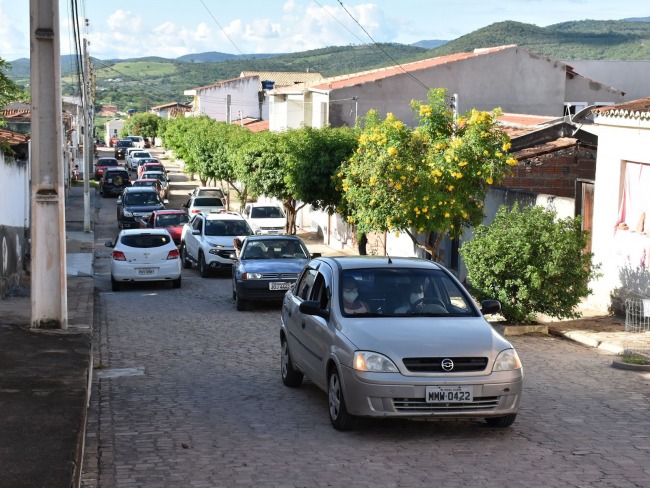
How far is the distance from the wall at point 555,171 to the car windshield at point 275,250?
19.2 ft

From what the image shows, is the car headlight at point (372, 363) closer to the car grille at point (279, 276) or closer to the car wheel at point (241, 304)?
the car grille at point (279, 276)

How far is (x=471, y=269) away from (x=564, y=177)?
8.27 meters

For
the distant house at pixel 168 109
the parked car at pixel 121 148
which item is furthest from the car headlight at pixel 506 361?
the distant house at pixel 168 109

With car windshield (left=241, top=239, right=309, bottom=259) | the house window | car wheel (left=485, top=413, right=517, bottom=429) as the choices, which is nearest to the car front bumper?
car wheel (left=485, top=413, right=517, bottom=429)

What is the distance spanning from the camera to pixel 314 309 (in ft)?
34.0

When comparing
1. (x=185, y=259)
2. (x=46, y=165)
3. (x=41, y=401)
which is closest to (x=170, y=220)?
(x=185, y=259)

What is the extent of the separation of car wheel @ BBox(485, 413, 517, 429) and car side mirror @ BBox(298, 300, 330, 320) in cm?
192

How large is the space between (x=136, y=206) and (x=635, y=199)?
28753mm

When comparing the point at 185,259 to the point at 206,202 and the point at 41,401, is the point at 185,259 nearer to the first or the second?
the point at 206,202

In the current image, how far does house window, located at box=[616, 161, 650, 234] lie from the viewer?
1839cm

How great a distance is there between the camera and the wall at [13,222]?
19.4 metres

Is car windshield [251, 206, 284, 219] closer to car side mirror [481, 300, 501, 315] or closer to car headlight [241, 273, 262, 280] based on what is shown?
car headlight [241, 273, 262, 280]

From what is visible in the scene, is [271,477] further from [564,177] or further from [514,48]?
[514,48]

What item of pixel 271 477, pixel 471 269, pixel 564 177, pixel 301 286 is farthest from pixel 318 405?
pixel 564 177
